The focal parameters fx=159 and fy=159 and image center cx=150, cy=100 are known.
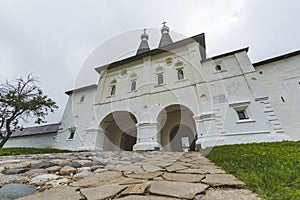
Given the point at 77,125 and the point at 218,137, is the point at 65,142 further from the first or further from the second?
the point at 218,137

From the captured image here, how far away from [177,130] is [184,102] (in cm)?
369

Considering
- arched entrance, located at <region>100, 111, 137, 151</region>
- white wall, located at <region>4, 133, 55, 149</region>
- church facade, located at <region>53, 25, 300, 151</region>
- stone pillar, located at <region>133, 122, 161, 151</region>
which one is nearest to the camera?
church facade, located at <region>53, 25, 300, 151</region>

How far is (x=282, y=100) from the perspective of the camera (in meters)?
9.60

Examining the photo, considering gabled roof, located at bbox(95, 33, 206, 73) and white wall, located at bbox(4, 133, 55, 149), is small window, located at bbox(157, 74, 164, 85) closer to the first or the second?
gabled roof, located at bbox(95, 33, 206, 73)

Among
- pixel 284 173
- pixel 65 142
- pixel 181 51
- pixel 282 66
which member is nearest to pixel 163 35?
pixel 181 51

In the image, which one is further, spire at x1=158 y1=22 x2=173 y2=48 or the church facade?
spire at x1=158 y1=22 x2=173 y2=48

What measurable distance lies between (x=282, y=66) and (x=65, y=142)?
1704cm

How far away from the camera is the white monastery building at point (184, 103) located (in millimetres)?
8784

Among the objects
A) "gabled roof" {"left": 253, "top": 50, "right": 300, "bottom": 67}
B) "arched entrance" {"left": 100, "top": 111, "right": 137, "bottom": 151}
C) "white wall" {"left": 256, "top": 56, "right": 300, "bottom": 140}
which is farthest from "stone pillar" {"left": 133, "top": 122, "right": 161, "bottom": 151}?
"gabled roof" {"left": 253, "top": 50, "right": 300, "bottom": 67}

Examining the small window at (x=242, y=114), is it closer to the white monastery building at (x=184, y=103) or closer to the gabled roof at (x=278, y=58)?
the white monastery building at (x=184, y=103)

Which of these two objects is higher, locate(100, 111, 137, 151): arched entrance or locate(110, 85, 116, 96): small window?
locate(110, 85, 116, 96): small window

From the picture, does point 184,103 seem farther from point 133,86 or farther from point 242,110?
point 133,86

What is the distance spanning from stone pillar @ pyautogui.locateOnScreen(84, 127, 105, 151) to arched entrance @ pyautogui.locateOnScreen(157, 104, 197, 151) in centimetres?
464

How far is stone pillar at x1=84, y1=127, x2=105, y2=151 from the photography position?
11492mm
